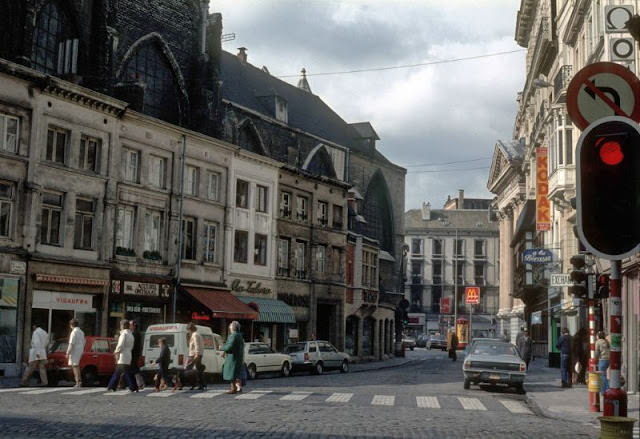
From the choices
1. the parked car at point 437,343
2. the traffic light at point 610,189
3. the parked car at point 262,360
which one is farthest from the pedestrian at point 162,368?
the parked car at point 437,343

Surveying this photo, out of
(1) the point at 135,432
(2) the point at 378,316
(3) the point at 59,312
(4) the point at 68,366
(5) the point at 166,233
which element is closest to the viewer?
(1) the point at 135,432

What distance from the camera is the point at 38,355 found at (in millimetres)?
22500

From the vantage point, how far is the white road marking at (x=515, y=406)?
18.3 metres

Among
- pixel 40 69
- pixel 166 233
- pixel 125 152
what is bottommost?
pixel 166 233

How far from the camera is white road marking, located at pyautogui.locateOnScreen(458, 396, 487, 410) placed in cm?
1856

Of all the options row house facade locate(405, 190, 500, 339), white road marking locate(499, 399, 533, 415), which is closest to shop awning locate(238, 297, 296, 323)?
white road marking locate(499, 399, 533, 415)

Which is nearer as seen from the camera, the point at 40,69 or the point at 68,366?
the point at 68,366

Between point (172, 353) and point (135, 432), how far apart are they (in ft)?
43.2

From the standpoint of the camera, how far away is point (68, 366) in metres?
23.4

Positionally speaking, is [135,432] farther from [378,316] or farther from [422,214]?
[422,214]

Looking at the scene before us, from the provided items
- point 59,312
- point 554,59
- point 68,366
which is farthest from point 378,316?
point 68,366

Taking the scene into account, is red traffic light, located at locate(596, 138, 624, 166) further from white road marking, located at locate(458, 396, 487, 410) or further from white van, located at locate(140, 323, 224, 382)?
white van, located at locate(140, 323, 224, 382)

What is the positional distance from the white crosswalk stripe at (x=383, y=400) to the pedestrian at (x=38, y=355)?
8.26 meters

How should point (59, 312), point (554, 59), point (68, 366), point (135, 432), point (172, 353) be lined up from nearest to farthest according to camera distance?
point (135, 432) → point (68, 366) → point (172, 353) → point (59, 312) → point (554, 59)
